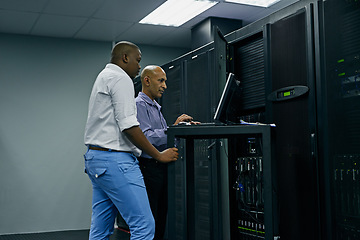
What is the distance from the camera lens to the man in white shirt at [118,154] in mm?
1939

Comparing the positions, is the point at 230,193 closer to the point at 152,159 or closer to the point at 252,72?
the point at 152,159

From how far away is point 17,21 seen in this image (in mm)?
4977

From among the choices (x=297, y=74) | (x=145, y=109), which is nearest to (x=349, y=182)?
(x=297, y=74)

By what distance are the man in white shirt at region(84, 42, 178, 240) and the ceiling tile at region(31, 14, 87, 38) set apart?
3.09 metres

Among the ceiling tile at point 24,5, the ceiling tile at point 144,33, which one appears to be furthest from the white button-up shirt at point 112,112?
the ceiling tile at point 144,33

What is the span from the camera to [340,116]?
2.08 metres

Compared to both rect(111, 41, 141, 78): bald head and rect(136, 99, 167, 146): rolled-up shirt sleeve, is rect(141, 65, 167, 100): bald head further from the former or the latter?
rect(111, 41, 141, 78): bald head

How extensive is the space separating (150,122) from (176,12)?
2.55 metres

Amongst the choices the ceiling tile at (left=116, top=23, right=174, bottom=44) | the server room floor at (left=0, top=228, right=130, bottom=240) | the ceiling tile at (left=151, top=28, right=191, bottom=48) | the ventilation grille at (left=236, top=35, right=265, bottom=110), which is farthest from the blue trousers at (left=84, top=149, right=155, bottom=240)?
the ceiling tile at (left=151, top=28, right=191, bottom=48)

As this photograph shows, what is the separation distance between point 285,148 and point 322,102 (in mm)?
380

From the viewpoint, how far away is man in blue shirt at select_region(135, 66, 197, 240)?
2.48 metres

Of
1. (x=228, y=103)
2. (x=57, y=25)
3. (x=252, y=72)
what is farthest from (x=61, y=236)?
(x=228, y=103)

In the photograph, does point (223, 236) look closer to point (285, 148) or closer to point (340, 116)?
point (285, 148)

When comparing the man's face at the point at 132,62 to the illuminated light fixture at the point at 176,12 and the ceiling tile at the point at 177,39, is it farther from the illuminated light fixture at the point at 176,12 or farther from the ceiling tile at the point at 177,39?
the ceiling tile at the point at 177,39
